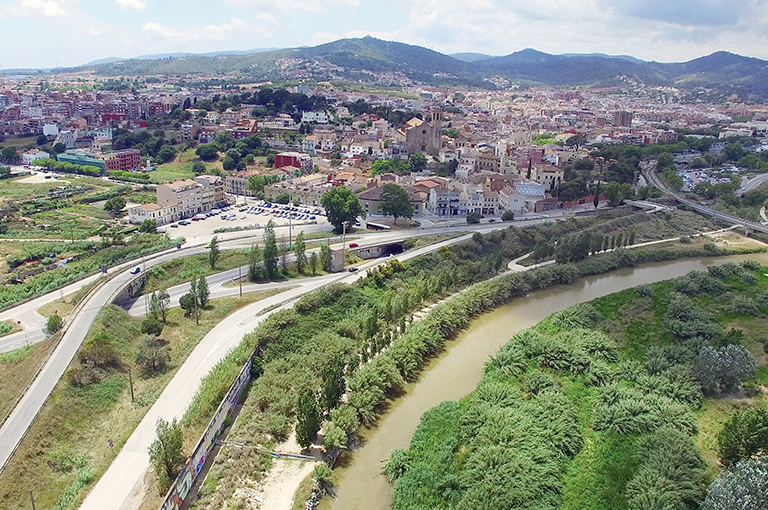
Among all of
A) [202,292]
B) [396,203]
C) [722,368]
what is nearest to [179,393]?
[202,292]

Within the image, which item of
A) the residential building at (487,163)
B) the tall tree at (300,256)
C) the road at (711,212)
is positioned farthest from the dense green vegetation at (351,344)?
the residential building at (487,163)

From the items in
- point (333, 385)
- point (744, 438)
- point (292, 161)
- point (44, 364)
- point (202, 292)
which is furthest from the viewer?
point (292, 161)

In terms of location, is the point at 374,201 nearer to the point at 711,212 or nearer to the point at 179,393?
the point at 179,393

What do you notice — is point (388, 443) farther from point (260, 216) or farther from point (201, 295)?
point (260, 216)

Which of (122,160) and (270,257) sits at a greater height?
(122,160)

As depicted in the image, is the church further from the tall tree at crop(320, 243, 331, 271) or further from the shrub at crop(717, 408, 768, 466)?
the shrub at crop(717, 408, 768, 466)

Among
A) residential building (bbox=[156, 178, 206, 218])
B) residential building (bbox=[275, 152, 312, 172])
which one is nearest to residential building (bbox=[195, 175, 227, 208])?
residential building (bbox=[156, 178, 206, 218])

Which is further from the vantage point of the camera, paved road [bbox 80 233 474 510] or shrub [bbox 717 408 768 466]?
shrub [bbox 717 408 768 466]
